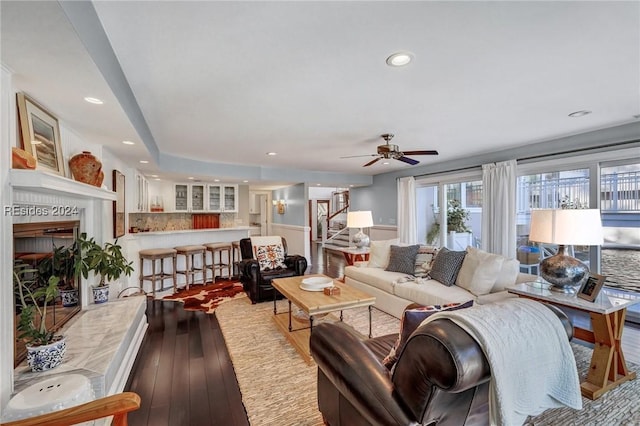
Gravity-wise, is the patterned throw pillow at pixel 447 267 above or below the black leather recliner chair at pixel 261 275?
above

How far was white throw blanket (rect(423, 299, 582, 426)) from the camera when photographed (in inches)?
41.7

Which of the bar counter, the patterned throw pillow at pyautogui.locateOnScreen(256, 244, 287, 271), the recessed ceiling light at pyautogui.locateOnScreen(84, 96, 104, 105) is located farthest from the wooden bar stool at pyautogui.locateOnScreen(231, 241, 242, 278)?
the recessed ceiling light at pyautogui.locateOnScreen(84, 96, 104, 105)

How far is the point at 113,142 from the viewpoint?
3150mm

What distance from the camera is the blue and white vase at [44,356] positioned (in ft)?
5.94

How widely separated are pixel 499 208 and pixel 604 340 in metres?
2.89

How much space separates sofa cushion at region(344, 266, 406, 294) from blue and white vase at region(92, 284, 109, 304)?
321 centimetres

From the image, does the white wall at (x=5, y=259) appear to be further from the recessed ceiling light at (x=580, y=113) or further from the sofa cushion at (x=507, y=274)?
the recessed ceiling light at (x=580, y=113)

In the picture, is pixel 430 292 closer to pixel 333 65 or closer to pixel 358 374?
pixel 358 374

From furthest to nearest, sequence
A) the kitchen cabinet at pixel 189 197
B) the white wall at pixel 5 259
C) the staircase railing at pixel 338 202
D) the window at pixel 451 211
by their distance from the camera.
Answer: the staircase railing at pixel 338 202 → the kitchen cabinet at pixel 189 197 → the window at pixel 451 211 → the white wall at pixel 5 259

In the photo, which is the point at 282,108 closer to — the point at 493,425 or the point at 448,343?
the point at 448,343

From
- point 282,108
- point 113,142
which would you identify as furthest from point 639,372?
point 113,142

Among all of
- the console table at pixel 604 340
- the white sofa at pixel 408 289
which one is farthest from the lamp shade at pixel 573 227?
the white sofa at pixel 408 289

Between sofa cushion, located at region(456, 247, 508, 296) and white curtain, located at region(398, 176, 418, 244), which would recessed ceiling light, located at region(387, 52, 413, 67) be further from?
white curtain, located at region(398, 176, 418, 244)

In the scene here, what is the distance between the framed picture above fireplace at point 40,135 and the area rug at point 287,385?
2.23 meters
